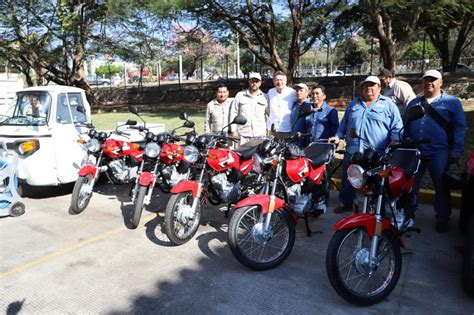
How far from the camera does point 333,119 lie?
5316 millimetres

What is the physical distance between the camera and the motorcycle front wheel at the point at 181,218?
4.19 m

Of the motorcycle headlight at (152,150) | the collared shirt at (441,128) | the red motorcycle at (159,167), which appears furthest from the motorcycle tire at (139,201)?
the collared shirt at (441,128)

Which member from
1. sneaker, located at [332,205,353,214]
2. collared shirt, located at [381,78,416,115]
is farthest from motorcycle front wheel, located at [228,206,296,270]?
collared shirt, located at [381,78,416,115]

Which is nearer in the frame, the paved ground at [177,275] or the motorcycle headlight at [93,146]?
the paved ground at [177,275]

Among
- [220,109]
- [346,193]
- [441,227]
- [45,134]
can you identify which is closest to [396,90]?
[346,193]

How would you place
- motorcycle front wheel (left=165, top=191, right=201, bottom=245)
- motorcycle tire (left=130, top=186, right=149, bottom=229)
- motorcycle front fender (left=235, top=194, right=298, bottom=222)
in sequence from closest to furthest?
motorcycle front fender (left=235, top=194, right=298, bottom=222)
motorcycle front wheel (left=165, top=191, right=201, bottom=245)
motorcycle tire (left=130, top=186, right=149, bottom=229)

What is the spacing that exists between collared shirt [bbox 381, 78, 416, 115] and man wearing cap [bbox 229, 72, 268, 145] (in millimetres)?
1653

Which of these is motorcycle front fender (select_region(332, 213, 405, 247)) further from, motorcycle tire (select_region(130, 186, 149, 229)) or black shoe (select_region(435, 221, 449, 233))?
motorcycle tire (select_region(130, 186, 149, 229))

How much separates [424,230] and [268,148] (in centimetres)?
227

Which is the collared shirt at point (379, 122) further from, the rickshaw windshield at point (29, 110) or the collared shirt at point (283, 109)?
the rickshaw windshield at point (29, 110)

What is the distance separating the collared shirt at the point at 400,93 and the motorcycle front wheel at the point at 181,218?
285 centimetres

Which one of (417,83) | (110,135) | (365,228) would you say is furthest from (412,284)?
(417,83)

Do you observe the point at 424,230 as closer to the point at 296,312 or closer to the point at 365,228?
the point at 365,228

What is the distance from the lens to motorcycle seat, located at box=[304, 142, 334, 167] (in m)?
4.46
